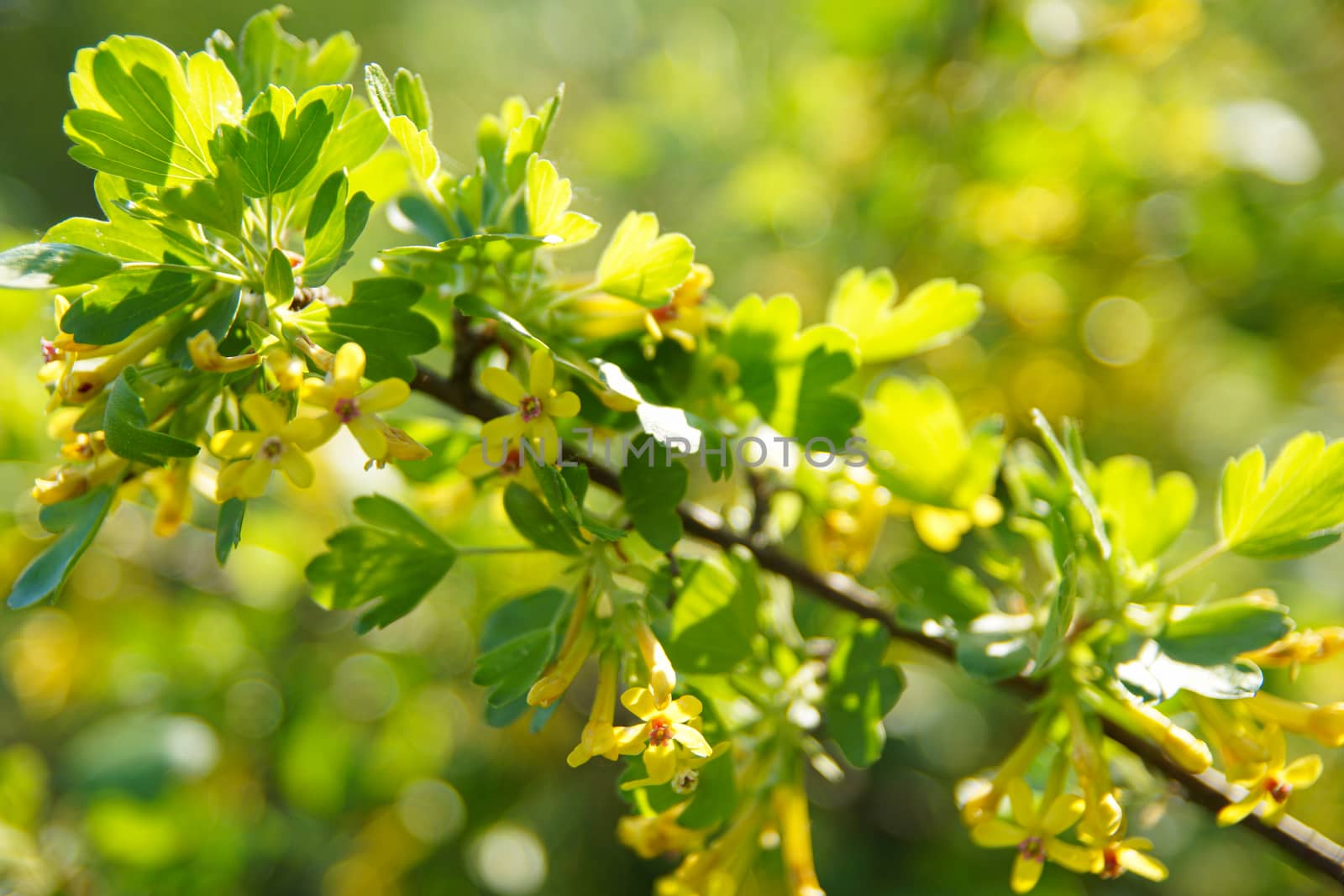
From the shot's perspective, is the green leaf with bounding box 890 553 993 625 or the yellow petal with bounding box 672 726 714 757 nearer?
the yellow petal with bounding box 672 726 714 757

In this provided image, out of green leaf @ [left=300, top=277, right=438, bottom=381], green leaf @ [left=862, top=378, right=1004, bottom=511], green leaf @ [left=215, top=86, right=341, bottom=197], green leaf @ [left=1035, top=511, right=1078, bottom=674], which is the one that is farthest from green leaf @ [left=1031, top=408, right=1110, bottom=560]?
green leaf @ [left=215, top=86, right=341, bottom=197]

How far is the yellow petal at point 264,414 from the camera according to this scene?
0.75m

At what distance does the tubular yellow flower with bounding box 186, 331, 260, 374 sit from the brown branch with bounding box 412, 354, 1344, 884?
20 centimetres

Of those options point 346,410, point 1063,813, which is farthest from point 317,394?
point 1063,813

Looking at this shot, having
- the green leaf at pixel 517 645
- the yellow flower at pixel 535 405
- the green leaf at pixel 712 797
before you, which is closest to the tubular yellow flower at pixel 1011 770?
the green leaf at pixel 712 797

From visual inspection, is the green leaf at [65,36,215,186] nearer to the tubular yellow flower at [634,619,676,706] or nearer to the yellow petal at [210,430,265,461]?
the yellow petal at [210,430,265,461]

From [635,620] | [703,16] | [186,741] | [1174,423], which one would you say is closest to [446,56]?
[703,16]

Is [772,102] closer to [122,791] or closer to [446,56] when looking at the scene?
[446,56]

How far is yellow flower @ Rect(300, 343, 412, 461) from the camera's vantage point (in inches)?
29.7

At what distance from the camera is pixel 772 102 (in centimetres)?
225

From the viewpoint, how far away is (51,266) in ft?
2.54

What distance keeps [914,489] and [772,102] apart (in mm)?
1445

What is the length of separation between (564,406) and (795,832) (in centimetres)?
57

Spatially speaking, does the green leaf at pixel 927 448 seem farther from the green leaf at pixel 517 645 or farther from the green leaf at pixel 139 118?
the green leaf at pixel 139 118
